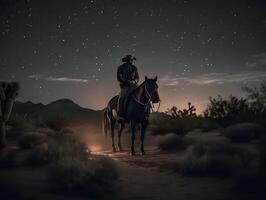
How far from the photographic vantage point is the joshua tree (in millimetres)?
12337

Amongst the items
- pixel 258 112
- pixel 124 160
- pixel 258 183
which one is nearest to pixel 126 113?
pixel 124 160

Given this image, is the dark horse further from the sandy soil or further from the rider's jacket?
the sandy soil

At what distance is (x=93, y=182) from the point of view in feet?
23.4

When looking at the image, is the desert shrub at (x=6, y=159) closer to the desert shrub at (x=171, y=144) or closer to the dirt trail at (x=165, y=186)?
the dirt trail at (x=165, y=186)

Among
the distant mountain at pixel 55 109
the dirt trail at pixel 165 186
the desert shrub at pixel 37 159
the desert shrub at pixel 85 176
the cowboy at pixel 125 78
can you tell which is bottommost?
the dirt trail at pixel 165 186

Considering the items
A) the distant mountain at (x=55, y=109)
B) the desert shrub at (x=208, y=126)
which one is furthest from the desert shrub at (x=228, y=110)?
the distant mountain at (x=55, y=109)

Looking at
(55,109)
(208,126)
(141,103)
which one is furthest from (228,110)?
(55,109)

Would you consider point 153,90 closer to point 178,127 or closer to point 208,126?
point 178,127

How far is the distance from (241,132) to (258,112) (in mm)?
6621

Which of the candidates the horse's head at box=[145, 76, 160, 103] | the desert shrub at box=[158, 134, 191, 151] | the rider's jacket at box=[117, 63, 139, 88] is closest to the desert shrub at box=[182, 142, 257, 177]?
the horse's head at box=[145, 76, 160, 103]

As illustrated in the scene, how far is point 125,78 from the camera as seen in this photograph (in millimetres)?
13852

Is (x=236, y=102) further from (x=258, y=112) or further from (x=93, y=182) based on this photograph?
(x=93, y=182)

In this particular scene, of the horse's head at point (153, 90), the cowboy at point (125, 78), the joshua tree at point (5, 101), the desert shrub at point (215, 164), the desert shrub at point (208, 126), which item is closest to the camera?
the desert shrub at point (215, 164)

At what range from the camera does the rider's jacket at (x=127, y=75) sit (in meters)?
13.8
